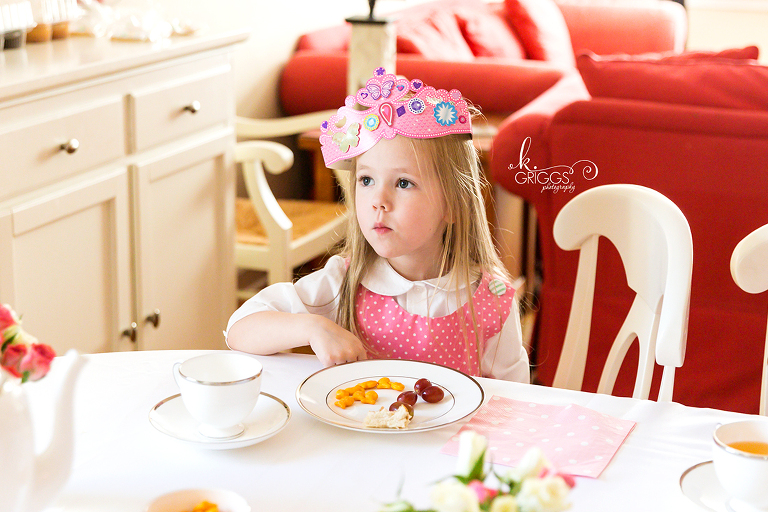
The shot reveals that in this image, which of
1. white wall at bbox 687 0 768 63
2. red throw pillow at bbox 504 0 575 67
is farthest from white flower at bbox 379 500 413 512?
white wall at bbox 687 0 768 63

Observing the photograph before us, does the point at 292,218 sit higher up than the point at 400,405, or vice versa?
the point at 400,405

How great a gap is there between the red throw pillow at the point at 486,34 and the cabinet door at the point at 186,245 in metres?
2.32

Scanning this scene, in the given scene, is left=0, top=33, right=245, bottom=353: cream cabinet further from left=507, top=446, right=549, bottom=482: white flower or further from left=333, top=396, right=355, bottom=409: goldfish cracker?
left=507, top=446, right=549, bottom=482: white flower

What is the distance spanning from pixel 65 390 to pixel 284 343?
1.47ft

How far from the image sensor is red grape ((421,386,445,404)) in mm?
955

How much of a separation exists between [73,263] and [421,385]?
1046mm

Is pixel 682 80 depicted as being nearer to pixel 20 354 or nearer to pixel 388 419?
pixel 388 419

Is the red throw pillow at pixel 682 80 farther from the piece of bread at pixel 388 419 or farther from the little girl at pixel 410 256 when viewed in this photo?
the piece of bread at pixel 388 419

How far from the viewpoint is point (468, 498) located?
0.45 m

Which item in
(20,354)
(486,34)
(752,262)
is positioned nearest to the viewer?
(20,354)

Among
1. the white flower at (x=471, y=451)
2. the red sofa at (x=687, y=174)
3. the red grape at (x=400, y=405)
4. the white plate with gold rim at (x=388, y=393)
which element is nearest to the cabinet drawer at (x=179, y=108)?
the red sofa at (x=687, y=174)

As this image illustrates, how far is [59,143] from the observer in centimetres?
166

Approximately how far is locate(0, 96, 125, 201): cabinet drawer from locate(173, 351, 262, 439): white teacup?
833mm

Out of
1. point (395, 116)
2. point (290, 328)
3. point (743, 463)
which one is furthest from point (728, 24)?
point (743, 463)
